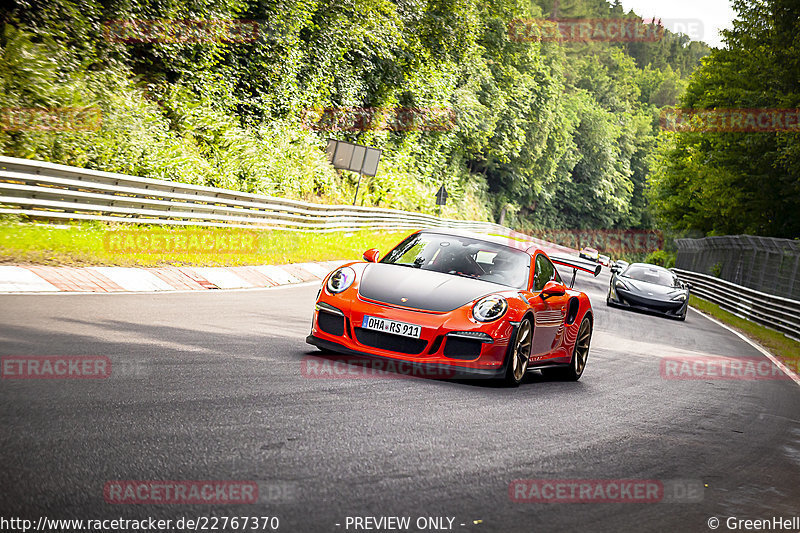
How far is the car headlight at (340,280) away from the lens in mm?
7543

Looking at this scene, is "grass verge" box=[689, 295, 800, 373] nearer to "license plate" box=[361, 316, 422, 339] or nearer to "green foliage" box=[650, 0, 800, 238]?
"green foliage" box=[650, 0, 800, 238]

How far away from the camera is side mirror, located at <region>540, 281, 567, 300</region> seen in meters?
8.19

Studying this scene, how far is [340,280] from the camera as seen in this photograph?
25.1 ft

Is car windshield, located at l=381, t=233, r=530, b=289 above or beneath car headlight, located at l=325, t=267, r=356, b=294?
above

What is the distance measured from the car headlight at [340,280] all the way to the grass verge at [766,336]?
916 cm

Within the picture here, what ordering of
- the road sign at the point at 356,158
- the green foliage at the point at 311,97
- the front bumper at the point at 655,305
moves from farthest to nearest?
the road sign at the point at 356,158
the front bumper at the point at 655,305
the green foliage at the point at 311,97

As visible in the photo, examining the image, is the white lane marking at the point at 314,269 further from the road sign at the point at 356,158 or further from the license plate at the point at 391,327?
the road sign at the point at 356,158

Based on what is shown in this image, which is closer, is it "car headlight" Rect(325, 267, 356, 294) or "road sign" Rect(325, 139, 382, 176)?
"car headlight" Rect(325, 267, 356, 294)

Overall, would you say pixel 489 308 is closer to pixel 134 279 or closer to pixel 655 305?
pixel 134 279

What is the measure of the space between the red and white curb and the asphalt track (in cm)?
→ 81

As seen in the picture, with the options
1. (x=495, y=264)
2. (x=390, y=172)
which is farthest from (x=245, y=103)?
(x=495, y=264)

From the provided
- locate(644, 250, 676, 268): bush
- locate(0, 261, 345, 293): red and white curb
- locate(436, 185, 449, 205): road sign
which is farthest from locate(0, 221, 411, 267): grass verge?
locate(644, 250, 676, 268): bush

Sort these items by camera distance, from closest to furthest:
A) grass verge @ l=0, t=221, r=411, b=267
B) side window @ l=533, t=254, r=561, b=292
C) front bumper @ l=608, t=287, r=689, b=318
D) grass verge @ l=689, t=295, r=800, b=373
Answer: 1. side window @ l=533, t=254, r=561, b=292
2. grass verge @ l=0, t=221, r=411, b=267
3. grass verge @ l=689, t=295, r=800, b=373
4. front bumper @ l=608, t=287, r=689, b=318

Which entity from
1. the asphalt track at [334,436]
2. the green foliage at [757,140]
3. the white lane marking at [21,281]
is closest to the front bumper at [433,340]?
the asphalt track at [334,436]
